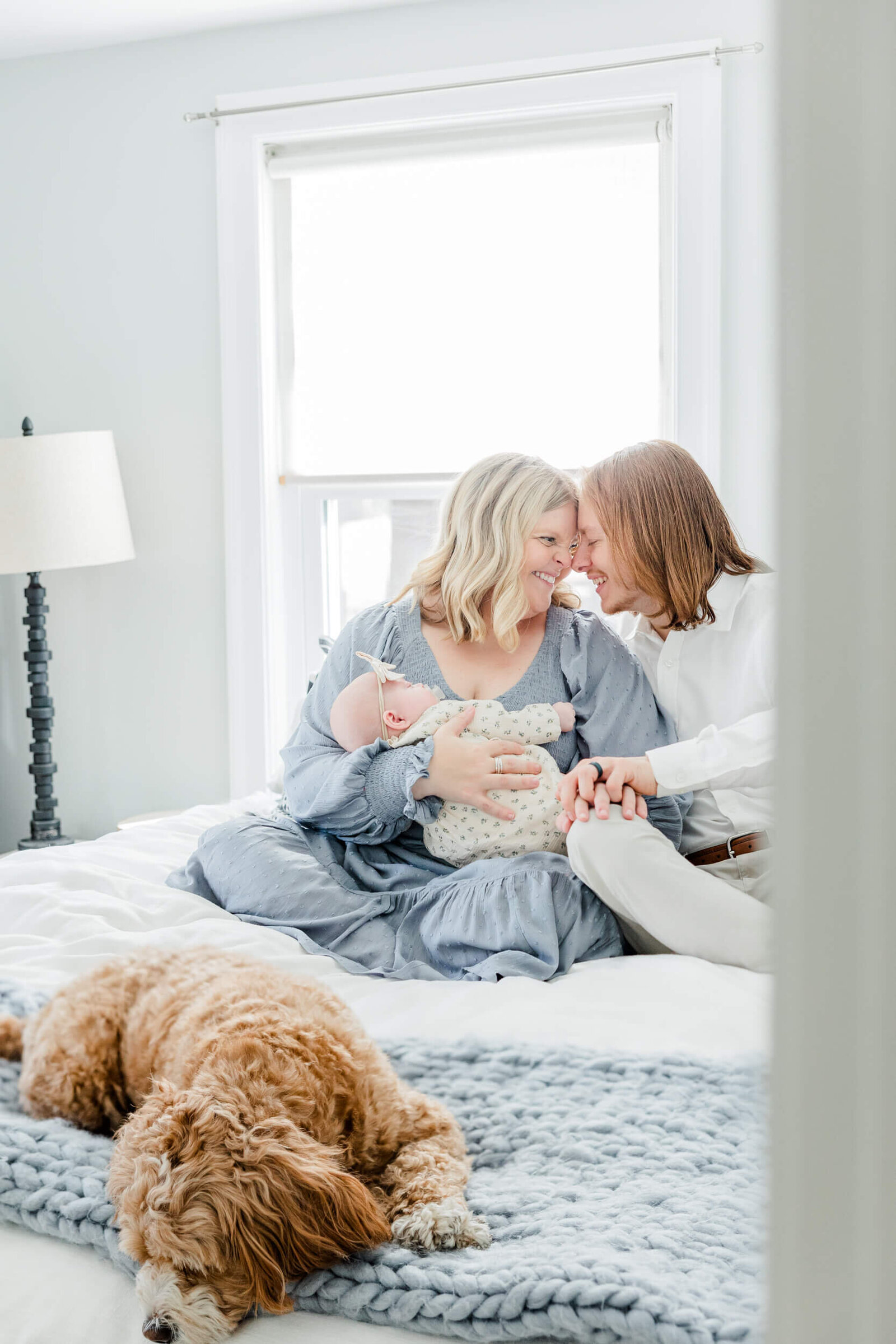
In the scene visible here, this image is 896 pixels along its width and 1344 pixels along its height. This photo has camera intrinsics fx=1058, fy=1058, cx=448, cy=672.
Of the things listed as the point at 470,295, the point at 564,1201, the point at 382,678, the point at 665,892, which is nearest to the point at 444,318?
the point at 470,295

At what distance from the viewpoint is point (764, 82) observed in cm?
24

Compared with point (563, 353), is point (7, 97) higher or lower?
higher

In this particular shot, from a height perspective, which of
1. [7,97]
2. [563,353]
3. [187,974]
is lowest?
[187,974]

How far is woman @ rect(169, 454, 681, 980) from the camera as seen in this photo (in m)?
1.51

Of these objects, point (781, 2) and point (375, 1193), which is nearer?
point (781, 2)

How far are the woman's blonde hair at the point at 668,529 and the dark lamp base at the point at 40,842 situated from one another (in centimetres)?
181

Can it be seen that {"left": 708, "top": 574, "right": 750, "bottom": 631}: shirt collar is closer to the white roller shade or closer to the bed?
the bed

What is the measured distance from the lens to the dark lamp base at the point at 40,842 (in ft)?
9.26

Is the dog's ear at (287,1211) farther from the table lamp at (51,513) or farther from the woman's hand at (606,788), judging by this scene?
the table lamp at (51,513)

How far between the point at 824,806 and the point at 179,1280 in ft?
2.00

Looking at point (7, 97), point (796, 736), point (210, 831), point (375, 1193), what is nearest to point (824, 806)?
point (796, 736)

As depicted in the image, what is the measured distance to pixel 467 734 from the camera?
1710mm

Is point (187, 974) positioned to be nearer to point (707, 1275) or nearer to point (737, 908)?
point (707, 1275)

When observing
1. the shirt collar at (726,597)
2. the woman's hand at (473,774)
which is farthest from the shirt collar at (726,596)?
the woman's hand at (473,774)
